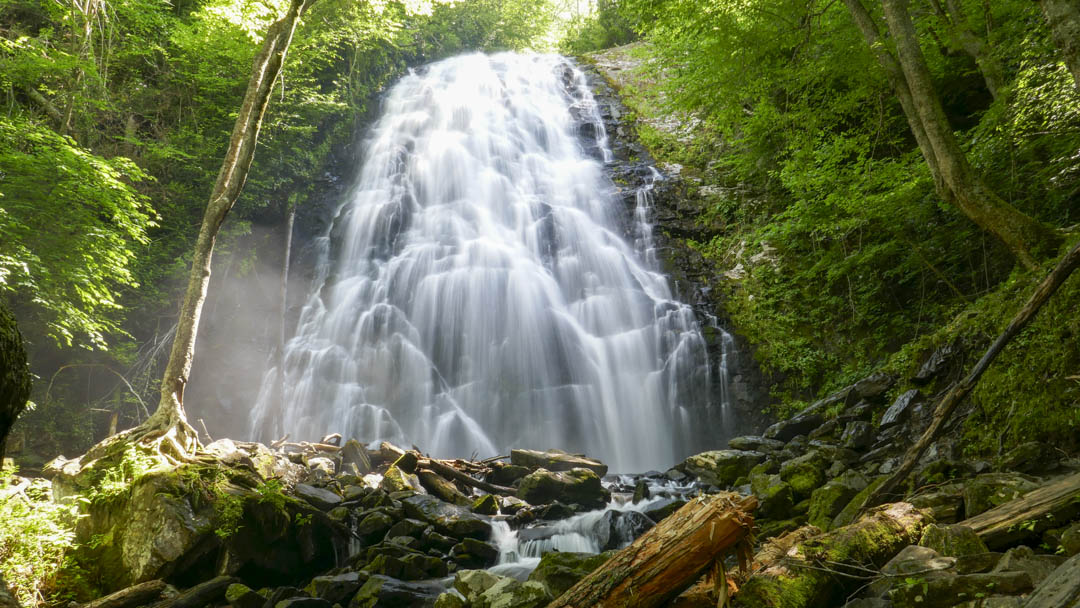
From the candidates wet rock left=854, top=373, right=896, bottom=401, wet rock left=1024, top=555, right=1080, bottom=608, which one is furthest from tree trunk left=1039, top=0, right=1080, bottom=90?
wet rock left=854, top=373, right=896, bottom=401

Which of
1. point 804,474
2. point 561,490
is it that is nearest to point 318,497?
point 561,490

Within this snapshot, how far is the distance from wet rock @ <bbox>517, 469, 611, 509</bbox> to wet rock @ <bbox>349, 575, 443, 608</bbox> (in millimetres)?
2846

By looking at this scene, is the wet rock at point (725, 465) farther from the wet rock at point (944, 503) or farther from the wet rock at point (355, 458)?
the wet rock at point (355, 458)

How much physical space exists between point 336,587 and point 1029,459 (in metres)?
6.29

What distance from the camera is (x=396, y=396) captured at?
1308 cm

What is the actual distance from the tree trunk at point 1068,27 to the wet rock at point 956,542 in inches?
147

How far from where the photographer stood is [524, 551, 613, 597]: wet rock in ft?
14.8

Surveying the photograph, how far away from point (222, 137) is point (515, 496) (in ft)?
42.8

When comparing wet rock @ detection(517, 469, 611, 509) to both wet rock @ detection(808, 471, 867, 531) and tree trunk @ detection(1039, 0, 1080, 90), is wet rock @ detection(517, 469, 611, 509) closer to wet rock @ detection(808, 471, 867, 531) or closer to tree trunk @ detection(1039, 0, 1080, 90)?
wet rock @ detection(808, 471, 867, 531)

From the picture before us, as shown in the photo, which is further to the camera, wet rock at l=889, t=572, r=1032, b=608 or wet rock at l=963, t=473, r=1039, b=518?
wet rock at l=963, t=473, r=1039, b=518

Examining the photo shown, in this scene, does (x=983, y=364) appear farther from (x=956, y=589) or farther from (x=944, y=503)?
(x=956, y=589)

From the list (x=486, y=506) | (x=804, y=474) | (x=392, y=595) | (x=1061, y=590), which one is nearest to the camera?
(x=1061, y=590)

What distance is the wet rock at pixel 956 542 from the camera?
2954 mm

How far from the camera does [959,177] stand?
18.6ft
